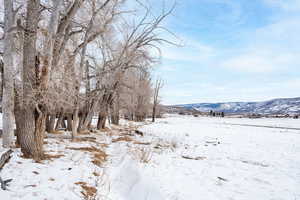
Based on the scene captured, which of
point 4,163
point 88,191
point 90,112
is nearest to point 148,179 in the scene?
point 88,191

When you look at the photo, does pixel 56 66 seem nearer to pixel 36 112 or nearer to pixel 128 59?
A: pixel 36 112

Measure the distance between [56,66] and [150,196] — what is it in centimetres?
411

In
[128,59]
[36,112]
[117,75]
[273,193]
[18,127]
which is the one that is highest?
[128,59]

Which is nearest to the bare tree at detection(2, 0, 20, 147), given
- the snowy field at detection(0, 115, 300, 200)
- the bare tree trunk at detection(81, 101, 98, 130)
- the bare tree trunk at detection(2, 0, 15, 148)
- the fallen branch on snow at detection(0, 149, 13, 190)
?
the bare tree trunk at detection(2, 0, 15, 148)

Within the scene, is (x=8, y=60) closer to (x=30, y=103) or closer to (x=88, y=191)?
(x=30, y=103)

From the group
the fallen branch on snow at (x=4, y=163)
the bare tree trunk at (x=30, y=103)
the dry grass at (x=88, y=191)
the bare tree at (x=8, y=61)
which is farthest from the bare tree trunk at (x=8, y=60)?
the dry grass at (x=88, y=191)

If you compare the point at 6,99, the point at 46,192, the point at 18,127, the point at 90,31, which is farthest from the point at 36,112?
the point at 90,31

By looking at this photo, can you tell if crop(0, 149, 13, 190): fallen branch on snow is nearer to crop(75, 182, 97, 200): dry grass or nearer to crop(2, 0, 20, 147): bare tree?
crop(75, 182, 97, 200): dry grass

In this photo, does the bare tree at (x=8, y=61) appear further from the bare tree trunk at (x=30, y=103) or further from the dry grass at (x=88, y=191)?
the dry grass at (x=88, y=191)

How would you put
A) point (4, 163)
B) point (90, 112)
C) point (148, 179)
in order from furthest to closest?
point (90, 112), point (148, 179), point (4, 163)

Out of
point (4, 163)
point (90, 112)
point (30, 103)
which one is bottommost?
point (4, 163)

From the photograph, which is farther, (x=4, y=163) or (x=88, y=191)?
(x=4, y=163)

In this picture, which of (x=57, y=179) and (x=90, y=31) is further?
(x=90, y=31)

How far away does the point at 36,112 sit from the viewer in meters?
5.07
